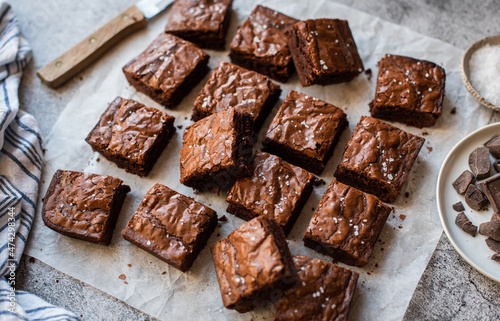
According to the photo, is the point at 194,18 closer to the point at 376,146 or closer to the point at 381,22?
the point at 381,22

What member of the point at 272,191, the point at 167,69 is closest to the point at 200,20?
the point at 167,69

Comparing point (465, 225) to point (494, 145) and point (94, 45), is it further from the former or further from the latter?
point (94, 45)

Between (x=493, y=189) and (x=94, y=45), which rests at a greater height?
(x=94, y=45)

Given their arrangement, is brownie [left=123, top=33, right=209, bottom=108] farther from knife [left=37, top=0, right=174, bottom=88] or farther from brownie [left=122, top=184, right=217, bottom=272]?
brownie [left=122, top=184, right=217, bottom=272]

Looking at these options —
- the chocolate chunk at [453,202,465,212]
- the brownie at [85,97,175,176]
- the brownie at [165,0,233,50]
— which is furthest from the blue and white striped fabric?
the chocolate chunk at [453,202,465,212]

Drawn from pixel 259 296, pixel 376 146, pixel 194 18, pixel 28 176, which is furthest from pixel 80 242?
pixel 376 146

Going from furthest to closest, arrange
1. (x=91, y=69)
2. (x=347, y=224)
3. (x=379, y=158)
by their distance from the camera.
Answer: (x=91, y=69), (x=379, y=158), (x=347, y=224)
